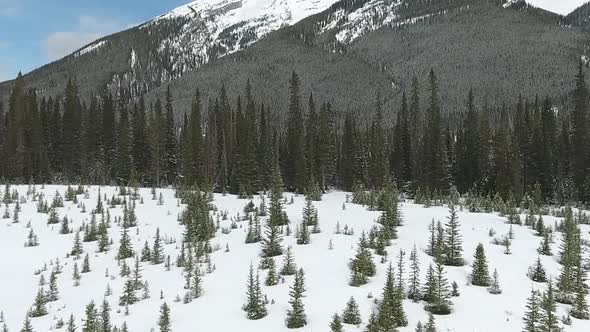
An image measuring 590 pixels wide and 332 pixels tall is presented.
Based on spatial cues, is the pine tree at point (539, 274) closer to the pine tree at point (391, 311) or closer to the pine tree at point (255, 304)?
the pine tree at point (391, 311)

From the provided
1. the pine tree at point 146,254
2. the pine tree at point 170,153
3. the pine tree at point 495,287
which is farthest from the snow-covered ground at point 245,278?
the pine tree at point 170,153

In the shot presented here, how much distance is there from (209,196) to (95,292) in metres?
9.83

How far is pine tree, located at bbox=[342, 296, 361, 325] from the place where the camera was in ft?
32.8

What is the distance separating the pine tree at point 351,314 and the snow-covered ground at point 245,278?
15 centimetres

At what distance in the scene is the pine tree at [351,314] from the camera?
10.0m

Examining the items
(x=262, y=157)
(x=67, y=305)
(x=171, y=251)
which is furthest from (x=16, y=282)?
(x=262, y=157)

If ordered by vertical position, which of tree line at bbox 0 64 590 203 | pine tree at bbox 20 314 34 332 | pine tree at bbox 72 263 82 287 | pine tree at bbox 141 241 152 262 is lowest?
pine tree at bbox 20 314 34 332

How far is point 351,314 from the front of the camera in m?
10.1

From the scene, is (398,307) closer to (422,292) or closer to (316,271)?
(422,292)

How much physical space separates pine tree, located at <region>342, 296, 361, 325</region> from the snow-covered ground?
15cm

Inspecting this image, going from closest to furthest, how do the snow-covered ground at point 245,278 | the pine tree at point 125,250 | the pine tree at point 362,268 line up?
the snow-covered ground at point 245,278 < the pine tree at point 362,268 < the pine tree at point 125,250

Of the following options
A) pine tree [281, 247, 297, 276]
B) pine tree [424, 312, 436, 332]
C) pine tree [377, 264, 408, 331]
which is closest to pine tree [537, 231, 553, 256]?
pine tree [377, 264, 408, 331]

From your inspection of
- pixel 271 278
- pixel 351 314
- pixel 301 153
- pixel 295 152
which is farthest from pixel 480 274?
pixel 295 152

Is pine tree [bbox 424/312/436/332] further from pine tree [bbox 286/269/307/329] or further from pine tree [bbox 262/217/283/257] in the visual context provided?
pine tree [bbox 262/217/283/257]
